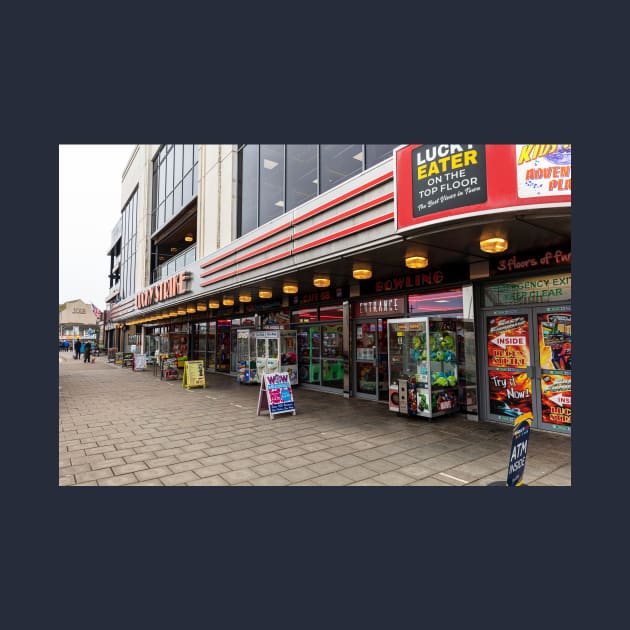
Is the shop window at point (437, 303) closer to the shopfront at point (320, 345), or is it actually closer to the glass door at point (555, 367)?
the glass door at point (555, 367)

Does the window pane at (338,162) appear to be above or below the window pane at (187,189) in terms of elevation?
below

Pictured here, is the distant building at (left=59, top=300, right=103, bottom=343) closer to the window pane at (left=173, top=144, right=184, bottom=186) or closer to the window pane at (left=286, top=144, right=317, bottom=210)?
the window pane at (left=173, top=144, right=184, bottom=186)

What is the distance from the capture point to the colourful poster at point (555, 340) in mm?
6371

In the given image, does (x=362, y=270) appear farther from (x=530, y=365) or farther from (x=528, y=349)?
(x=530, y=365)

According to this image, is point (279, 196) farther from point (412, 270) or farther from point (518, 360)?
point (518, 360)

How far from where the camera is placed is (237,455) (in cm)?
536

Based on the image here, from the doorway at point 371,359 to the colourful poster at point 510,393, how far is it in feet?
9.92

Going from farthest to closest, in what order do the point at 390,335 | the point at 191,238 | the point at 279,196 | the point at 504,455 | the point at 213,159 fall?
the point at 191,238 → the point at 213,159 → the point at 279,196 → the point at 390,335 → the point at 504,455

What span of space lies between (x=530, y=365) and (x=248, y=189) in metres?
10.6

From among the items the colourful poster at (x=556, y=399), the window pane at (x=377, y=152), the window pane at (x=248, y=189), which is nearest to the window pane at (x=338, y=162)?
the window pane at (x=377, y=152)

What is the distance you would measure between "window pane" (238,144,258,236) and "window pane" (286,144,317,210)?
2250 mm

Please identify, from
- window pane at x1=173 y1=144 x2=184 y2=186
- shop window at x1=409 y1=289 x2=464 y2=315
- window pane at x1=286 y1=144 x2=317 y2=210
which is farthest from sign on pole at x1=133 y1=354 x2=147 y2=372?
shop window at x1=409 y1=289 x2=464 y2=315

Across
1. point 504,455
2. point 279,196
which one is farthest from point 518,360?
point 279,196

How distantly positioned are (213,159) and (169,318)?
12.3 m
